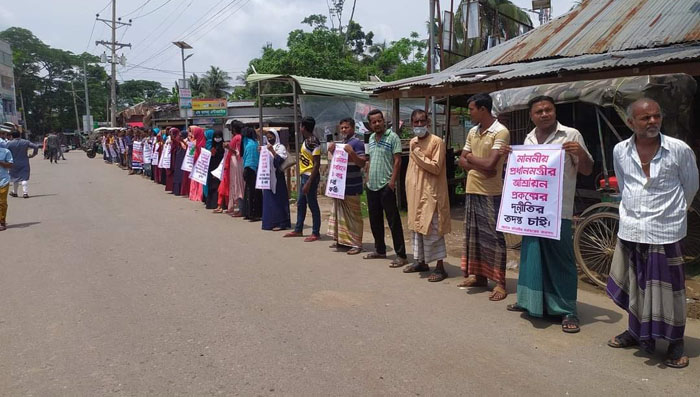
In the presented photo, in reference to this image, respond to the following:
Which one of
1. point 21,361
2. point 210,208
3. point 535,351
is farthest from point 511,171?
point 210,208

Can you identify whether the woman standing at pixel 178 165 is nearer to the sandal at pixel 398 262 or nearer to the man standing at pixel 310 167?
the man standing at pixel 310 167

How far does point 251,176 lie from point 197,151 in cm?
289

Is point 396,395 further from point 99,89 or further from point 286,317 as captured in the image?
point 99,89

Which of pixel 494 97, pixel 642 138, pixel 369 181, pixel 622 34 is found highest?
pixel 622 34

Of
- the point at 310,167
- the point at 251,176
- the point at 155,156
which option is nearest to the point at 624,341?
the point at 310,167

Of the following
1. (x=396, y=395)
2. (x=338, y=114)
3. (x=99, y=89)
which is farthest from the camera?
(x=99, y=89)

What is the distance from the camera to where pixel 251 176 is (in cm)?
912

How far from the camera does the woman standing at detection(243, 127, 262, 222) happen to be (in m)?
8.97

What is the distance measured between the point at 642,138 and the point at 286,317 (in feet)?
9.40

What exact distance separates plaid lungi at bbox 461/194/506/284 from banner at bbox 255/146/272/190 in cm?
414

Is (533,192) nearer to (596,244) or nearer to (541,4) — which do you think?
(596,244)

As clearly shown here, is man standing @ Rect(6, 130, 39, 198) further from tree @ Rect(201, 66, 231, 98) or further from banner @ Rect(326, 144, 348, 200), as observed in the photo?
tree @ Rect(201, 66, 231, 98)

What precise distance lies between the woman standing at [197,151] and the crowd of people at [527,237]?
3528 millimetres

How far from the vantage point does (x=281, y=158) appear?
839cm
